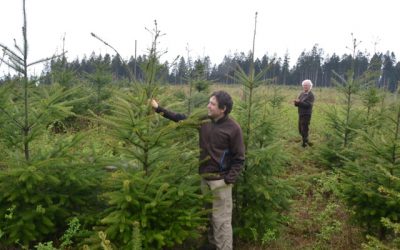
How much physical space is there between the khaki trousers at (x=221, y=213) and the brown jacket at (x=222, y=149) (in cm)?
15

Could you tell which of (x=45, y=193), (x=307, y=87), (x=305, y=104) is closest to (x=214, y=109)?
(x=45, y=193)

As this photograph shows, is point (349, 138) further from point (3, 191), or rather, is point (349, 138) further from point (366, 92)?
point (3, 191)

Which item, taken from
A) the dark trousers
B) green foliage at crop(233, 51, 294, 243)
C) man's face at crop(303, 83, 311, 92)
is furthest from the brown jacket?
the dark trousers

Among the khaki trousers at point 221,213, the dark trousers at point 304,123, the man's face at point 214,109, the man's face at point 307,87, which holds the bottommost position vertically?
the khaki trousers at point 221,213

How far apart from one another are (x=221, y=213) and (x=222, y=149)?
969mm

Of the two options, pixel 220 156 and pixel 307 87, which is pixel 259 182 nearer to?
pixel 220 156

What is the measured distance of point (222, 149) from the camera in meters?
5.62

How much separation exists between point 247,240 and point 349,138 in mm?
5895

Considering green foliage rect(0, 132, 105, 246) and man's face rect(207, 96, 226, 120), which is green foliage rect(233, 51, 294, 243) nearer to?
man's face rect(207, 96, 226, 120)

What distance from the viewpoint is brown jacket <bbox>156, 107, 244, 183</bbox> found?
5.58 meters

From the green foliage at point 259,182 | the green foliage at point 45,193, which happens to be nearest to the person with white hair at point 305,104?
the green foliage at point 259,182

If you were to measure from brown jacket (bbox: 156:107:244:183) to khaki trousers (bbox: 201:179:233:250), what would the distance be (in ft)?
0.48

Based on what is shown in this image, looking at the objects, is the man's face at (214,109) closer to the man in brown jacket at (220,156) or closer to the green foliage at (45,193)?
the man in brown jacket at (220,156)

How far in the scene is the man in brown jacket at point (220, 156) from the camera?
18.3 feet
